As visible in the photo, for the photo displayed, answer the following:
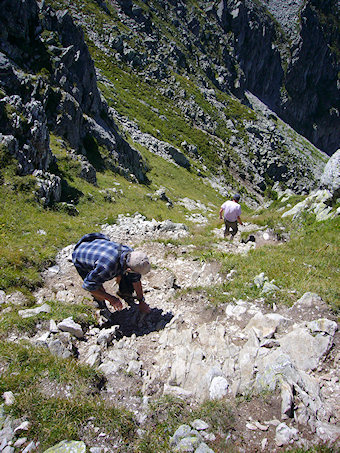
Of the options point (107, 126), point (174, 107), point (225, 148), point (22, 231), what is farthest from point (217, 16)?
point (22, 231)

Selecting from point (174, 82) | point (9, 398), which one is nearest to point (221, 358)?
point (9, 398)

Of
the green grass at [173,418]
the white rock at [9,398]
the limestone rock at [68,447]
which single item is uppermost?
the green grass at [173,418]

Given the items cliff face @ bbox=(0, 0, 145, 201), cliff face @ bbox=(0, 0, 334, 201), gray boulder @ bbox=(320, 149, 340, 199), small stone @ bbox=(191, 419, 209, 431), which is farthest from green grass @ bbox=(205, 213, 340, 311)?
cliff face @ bbox=(0, 0, 145, 201)

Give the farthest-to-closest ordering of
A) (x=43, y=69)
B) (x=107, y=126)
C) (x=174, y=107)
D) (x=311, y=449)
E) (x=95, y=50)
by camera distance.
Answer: (x=174, y=107) → (x=95, y=50) → (x=107, y=126) → (x=43, y=69) → (x=311, y=449)

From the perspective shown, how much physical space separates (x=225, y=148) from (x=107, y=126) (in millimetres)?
34143

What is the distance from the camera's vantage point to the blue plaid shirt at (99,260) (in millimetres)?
5910

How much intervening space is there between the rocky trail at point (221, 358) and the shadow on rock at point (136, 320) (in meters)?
0.03

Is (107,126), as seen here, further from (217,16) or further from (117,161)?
(217,16)

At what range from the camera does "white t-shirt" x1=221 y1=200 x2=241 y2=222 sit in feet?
39.7

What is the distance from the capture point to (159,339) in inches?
241

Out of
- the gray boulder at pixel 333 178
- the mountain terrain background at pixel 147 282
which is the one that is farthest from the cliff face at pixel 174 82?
the gray boulder at pixel 333 178

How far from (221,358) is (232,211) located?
25.8ft

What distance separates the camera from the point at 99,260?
5980 millimetres

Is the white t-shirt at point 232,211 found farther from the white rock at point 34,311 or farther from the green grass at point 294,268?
the white rock at point 34,311
